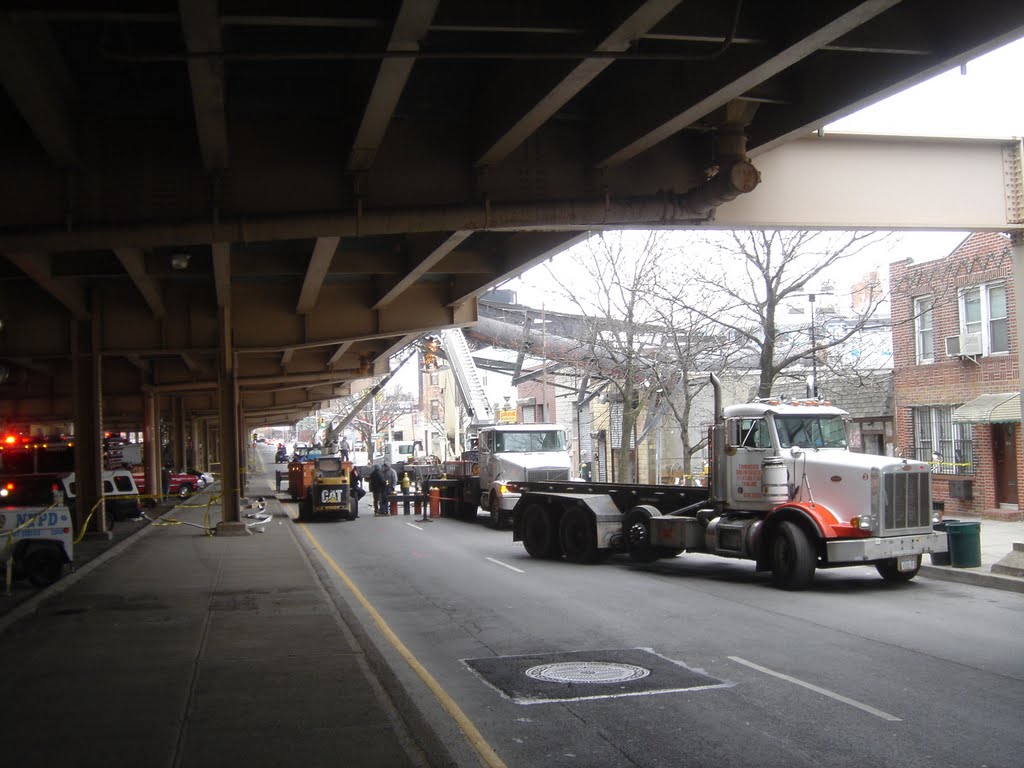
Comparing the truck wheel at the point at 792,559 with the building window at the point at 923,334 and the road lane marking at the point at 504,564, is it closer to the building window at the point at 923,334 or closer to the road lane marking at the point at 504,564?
the road lane marking at the point at 504,564

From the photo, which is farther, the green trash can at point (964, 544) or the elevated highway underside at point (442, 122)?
the green trash can at point (964, 544)

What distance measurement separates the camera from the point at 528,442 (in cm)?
2944

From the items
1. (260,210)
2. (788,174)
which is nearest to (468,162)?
(260,210)

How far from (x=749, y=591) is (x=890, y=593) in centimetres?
203

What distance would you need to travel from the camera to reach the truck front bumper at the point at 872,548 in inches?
579

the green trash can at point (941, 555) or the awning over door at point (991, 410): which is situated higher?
the awning over door at point (991, 410)

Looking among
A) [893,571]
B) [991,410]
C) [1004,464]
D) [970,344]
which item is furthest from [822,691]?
[970,344]

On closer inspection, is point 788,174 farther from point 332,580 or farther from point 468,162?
point 332,580

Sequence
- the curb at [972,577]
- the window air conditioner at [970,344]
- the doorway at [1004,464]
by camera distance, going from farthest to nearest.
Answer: the window air conditioner at [970,344], the doorway at [1004,464], the curb at [972,577]

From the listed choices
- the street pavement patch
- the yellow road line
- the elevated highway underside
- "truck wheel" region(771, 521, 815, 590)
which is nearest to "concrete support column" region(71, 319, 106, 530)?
the elevated highway underside

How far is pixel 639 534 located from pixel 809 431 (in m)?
3.78

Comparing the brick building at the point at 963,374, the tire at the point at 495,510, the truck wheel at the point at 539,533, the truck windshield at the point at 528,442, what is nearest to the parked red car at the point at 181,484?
the tire at the point at 495,510

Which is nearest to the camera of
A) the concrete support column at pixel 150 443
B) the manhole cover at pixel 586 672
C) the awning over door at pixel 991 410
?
the manhole cover at pixel 586 672

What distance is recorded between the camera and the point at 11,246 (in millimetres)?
12391
